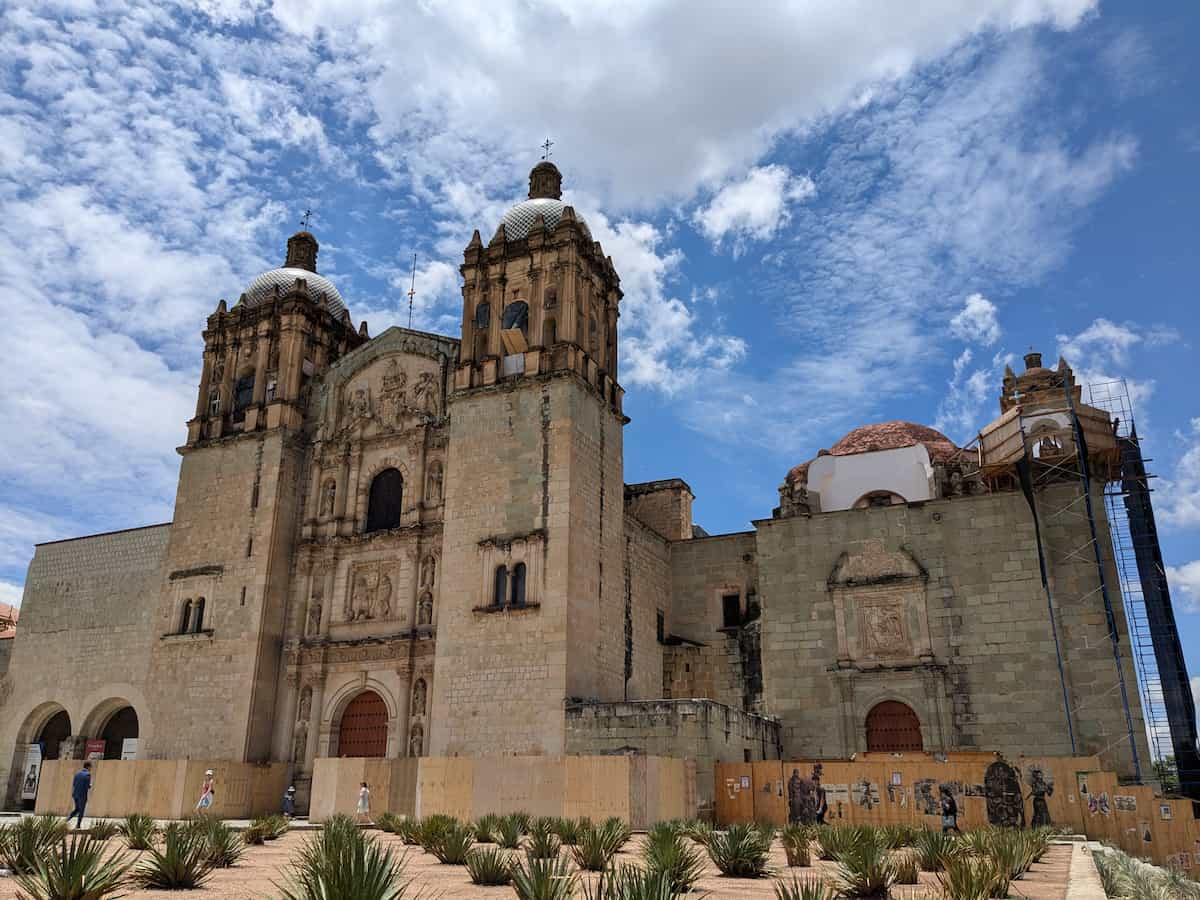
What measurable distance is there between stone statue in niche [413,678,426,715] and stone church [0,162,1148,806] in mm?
126

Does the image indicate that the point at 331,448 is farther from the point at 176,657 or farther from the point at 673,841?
the point at 673,841

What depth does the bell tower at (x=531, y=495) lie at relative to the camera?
22.7m

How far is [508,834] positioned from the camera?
1412 centimetres

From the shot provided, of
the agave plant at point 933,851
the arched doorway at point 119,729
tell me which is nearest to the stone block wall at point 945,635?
the agave plant at point 933,851

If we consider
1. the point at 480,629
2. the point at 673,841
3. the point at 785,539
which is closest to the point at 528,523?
the point at 480,629

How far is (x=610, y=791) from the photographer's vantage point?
17828mm

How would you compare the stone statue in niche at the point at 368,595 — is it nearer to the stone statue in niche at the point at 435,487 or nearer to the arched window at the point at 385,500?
the arched window at the point at 385,500

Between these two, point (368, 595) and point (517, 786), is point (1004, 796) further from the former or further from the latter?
Answer: point (368, 595)

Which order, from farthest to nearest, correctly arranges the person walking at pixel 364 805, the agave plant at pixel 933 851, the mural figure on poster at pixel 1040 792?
the person walking at pixel 364 805
the mural figure on poster at pixel 1040 792
the agave plant at pixel 933 851

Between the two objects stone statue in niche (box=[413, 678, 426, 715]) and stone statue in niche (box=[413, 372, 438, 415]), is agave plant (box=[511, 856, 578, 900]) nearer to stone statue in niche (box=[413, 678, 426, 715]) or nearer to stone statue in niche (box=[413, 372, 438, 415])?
stone statue in niche (box=[413, 678, 426, 715])

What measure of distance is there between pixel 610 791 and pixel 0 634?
101 ft

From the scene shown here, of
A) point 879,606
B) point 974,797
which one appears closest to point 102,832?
point 974,797

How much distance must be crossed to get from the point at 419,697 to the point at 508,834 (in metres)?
11.5

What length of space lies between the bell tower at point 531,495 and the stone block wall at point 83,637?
11.5m
